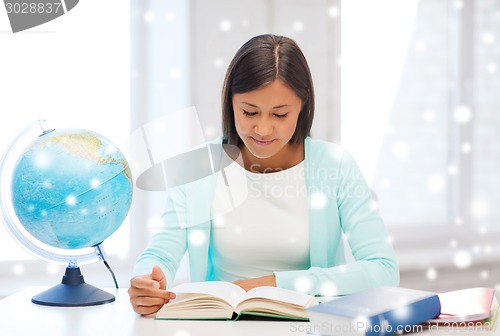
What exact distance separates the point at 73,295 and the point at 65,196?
0.82ft

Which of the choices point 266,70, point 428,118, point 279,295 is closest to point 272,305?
point 279,295

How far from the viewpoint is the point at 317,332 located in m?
1.26

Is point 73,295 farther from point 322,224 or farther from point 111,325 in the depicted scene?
point 322,224

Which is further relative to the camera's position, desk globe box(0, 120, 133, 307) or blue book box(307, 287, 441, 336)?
desk globe box(0, 120, 133, 307)

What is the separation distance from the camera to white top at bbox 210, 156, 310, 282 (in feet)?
6.14

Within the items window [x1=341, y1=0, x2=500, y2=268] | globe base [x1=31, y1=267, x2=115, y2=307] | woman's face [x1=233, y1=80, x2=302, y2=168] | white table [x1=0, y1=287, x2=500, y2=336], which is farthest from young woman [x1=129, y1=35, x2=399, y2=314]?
window [x1=341, y1=0, x2=500, y2=268]

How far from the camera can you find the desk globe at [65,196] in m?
1.46

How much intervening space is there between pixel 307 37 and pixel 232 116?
2.97ft

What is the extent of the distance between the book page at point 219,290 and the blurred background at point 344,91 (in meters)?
0.73

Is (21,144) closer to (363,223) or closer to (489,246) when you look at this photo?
(363,223)

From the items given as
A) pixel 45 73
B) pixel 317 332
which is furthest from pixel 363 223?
pixel 45 73

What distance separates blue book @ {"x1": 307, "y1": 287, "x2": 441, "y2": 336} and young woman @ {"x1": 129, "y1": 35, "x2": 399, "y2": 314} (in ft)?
1.29

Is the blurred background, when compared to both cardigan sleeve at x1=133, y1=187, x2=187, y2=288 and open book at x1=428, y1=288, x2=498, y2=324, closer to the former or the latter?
cardigan sleeve at x1=133, y1=187, x2=187, y2=288

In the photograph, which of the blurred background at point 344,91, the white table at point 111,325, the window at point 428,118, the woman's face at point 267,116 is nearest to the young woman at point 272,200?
the woman's face at point 267,116
